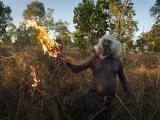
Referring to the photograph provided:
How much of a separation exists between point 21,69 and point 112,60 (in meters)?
1.95

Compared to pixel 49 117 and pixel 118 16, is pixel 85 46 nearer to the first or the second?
pixel 118 16

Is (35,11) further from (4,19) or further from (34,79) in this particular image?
(34,79)

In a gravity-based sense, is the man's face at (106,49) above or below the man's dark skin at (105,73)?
above

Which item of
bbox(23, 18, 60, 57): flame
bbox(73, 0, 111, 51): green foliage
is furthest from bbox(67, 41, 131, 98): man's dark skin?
bbox(73, 0, 111, 51): green foliage

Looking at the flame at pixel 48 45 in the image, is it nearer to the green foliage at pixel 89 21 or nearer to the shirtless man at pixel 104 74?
the shirtless man at pixel 104 74

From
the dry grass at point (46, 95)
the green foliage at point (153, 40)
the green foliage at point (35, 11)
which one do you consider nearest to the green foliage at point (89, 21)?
the green foliage at point (153, 40)

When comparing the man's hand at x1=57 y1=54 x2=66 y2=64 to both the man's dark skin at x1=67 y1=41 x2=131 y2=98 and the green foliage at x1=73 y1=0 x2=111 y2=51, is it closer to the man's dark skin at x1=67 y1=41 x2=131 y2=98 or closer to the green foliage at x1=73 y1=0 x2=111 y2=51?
the man's dark skin at x1=67 y1=41 x2=131 y2=98

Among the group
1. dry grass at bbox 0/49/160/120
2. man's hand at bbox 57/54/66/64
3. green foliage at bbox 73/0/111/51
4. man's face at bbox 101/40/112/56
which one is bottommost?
dry grass at bbox 0/49/160/120

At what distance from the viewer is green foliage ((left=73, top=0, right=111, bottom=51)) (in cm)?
1636

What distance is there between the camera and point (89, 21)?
53.9 ft

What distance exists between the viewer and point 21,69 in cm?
453

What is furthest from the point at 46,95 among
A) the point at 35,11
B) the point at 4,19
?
the point at 35,11

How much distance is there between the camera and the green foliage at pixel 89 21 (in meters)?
16.4

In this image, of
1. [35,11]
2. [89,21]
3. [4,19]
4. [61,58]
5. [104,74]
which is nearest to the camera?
[104,74]
